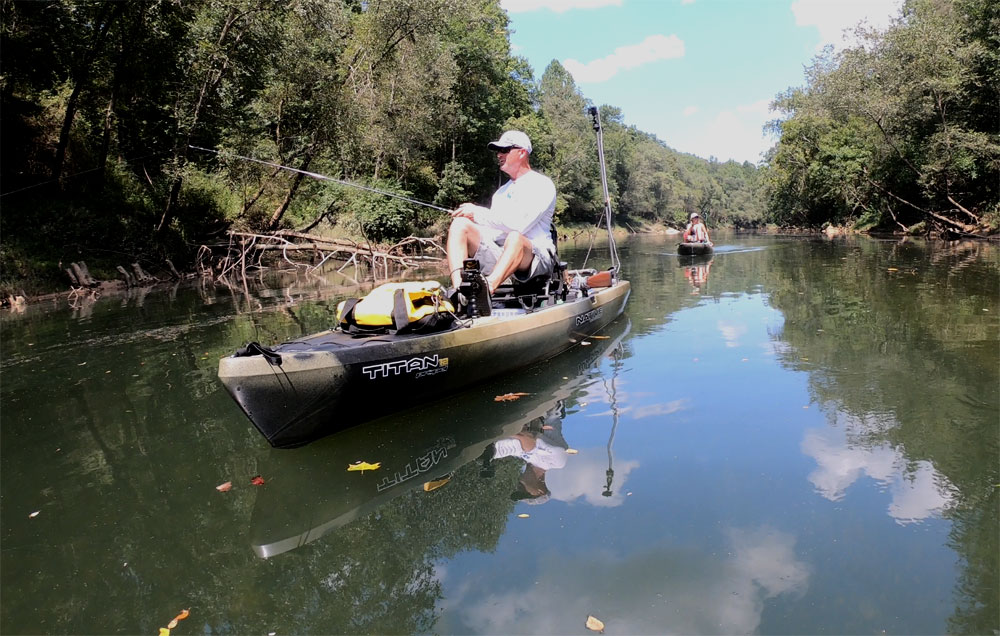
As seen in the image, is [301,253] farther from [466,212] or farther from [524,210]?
[524,210]

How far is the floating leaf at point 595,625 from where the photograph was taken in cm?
218

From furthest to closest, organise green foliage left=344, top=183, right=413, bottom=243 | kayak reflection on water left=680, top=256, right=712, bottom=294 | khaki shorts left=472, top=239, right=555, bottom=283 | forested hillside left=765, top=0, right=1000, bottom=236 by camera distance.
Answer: green foliage left=344, top=183, right=413, bottom=243
forested hillside left=765, top=0, right=1000, bottom=236
kayak reflection on water left=680, top=256, right=712, bottom=294
khaki shorts left=472, top=239, right=555, bottom=283

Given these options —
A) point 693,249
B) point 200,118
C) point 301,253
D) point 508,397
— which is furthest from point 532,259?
point 301,253

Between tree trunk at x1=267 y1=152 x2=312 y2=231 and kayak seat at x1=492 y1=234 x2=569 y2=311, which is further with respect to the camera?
tree trunk at x1=267 y1=152 x2=312 y2=231

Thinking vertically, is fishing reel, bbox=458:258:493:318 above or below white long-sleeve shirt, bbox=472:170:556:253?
below

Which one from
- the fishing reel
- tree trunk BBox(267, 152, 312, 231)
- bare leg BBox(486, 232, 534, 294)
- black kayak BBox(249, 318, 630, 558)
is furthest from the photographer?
tree trunk BBox(267, 152, 312, 231)

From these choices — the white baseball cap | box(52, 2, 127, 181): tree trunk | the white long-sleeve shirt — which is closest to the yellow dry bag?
the white long-sleeve shirt

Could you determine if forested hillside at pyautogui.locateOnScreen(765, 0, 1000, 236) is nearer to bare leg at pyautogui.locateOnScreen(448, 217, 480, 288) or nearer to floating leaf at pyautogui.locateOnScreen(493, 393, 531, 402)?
bare leg at pyautogui.locateOnScreen(448, 217, 480, 288)

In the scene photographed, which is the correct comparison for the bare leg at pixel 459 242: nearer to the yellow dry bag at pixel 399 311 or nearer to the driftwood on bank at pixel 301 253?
the yellow dry bag at pixel 399 311

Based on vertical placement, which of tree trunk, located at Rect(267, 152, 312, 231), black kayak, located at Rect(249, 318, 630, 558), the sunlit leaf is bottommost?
the sunlit leaf

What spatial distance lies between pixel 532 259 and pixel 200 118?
13668 millimetres

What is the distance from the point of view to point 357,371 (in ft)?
11.9

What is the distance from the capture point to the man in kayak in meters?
5.17

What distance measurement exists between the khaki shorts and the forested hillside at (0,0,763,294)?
39.4ft
